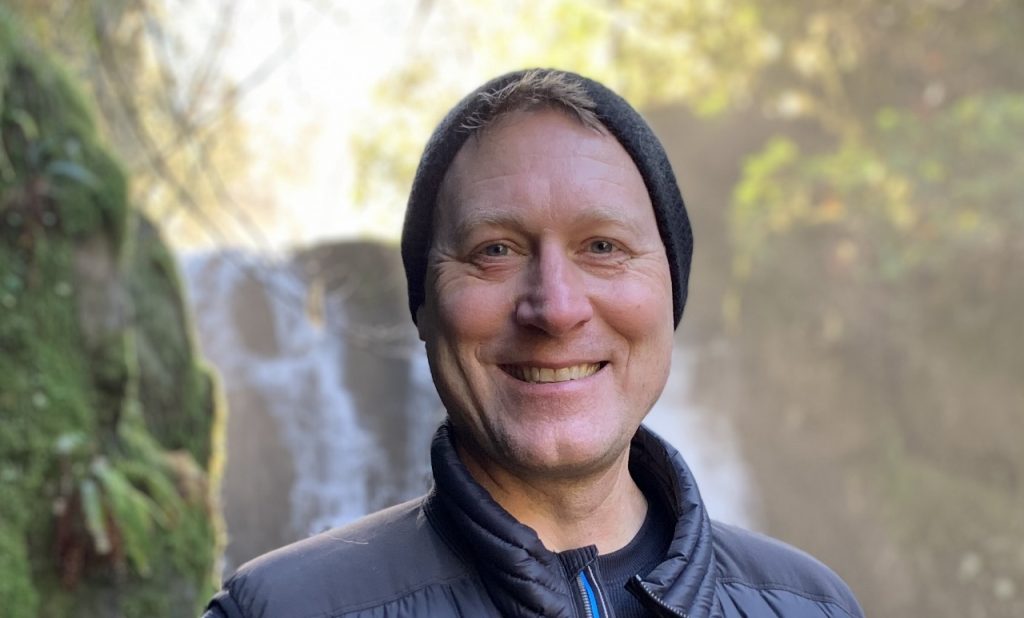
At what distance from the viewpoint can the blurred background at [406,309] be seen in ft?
15.2

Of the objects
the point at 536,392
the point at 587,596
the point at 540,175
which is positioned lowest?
the point at 587,596

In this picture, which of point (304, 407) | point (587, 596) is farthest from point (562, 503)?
point (304, 407)

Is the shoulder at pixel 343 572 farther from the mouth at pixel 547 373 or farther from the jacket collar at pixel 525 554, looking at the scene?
the mouth at pixel 547 373

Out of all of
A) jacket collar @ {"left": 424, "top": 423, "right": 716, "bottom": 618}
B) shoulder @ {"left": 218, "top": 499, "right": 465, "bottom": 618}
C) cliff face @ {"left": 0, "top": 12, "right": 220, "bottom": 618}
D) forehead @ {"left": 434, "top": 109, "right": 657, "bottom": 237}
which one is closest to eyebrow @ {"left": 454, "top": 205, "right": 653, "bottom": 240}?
forehead @ {"left": 434, "top": 109, "right": 657, "bottom": 237}

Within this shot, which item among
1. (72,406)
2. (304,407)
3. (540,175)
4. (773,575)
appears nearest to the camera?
(540,175)

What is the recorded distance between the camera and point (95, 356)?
4.81 metres

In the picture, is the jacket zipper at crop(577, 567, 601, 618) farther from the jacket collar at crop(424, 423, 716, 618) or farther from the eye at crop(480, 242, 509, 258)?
the eye at crop(480, 242, 509, 258)

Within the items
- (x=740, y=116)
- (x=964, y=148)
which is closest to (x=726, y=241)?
(x=740, y=116)

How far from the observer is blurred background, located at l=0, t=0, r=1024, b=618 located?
462cm

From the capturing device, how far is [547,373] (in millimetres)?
1574

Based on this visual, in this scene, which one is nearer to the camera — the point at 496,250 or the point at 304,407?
the point at 496,250

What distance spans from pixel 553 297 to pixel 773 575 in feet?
2.29

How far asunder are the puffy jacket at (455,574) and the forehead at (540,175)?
0.41m

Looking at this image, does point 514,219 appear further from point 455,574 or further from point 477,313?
point 455,574
